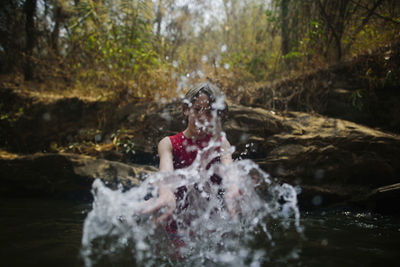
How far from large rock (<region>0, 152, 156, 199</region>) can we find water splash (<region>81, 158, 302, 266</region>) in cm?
120

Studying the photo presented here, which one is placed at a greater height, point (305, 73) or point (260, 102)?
point (305, 73)

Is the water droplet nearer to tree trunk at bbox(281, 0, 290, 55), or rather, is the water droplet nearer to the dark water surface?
the dark water surface

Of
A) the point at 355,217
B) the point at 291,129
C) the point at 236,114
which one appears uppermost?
the point at 236,114

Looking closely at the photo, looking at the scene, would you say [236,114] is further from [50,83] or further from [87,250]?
[50,83]

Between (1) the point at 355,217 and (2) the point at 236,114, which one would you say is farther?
(2) the point at 236,114

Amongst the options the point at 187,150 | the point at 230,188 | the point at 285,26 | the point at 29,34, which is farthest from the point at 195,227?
the point at 29,34

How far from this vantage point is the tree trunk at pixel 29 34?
5688mm

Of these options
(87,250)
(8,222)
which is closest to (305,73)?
(87,250)

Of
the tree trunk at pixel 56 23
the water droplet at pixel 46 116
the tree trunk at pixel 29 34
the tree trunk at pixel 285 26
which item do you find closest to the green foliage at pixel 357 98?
the tree trunk at pixel 285 26

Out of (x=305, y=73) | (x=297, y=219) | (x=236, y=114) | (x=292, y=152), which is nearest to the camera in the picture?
(x=297, y=219)

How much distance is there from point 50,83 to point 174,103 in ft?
10.7

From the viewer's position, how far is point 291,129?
338 cm

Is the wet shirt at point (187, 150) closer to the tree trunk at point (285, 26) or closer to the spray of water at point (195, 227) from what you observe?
the spray of water at point (195, 227)

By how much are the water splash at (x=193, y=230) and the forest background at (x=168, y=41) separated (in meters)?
2.48
